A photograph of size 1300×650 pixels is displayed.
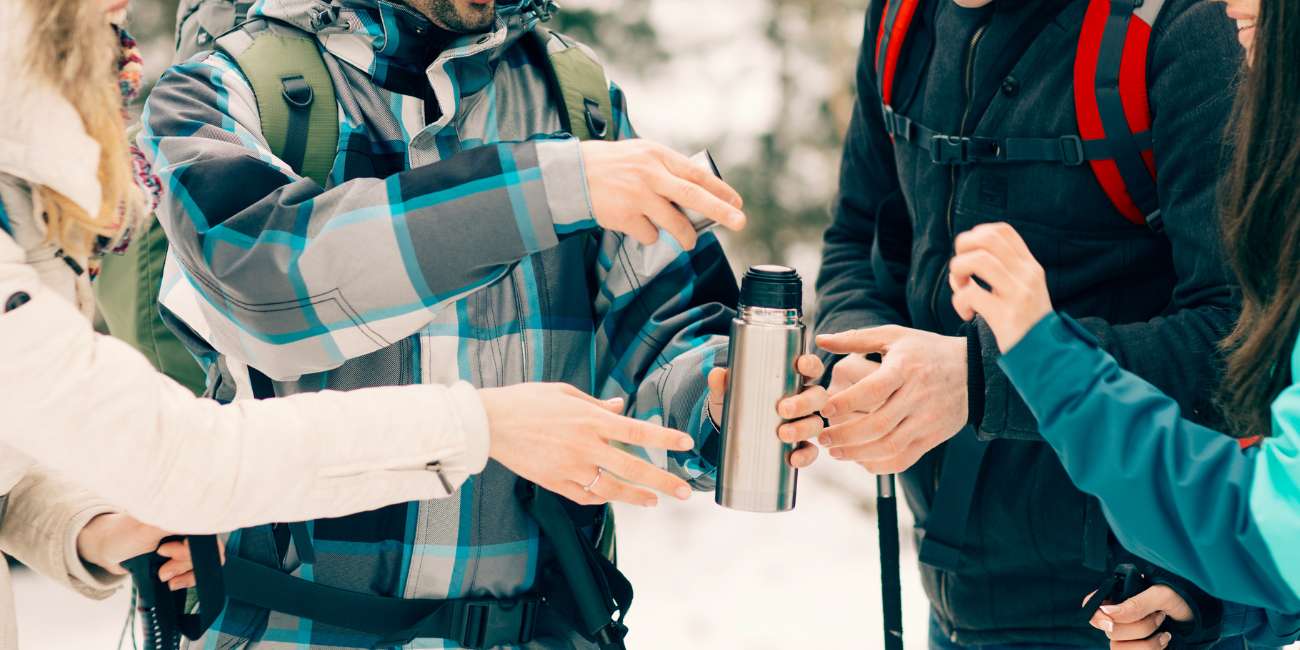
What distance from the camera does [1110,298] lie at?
2180 millimetres

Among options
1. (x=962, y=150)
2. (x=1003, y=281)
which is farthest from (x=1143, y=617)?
(x=962, y=150)

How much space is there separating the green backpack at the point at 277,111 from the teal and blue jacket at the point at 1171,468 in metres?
0.96

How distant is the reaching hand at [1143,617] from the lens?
200 cm

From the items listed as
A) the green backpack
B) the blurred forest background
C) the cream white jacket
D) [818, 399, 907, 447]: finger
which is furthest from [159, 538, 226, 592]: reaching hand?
the blurred forest background

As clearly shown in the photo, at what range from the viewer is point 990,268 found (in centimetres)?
163

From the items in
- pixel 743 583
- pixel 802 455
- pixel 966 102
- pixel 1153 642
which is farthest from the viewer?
pixel 743 583

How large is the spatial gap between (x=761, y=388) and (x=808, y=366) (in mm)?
77

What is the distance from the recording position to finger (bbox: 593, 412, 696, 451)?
1781 mm

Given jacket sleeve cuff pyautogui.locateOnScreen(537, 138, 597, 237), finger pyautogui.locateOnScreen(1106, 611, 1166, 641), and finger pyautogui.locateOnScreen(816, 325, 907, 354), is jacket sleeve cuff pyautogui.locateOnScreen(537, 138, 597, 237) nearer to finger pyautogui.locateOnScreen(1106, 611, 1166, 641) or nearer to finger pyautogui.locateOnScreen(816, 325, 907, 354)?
finger pyautogui.locateOnScreen(816, 325, 907, 354)

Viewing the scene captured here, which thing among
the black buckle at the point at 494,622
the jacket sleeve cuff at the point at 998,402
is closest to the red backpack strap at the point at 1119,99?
the jacket sleeve cuff at the point at 998,402

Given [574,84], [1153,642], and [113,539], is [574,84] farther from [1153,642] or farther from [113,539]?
[1153,642]

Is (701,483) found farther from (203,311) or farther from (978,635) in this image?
(203,311)

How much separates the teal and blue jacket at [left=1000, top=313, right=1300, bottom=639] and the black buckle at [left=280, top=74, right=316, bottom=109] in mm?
1169

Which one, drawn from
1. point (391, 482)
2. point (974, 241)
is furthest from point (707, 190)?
point (391, 482)
